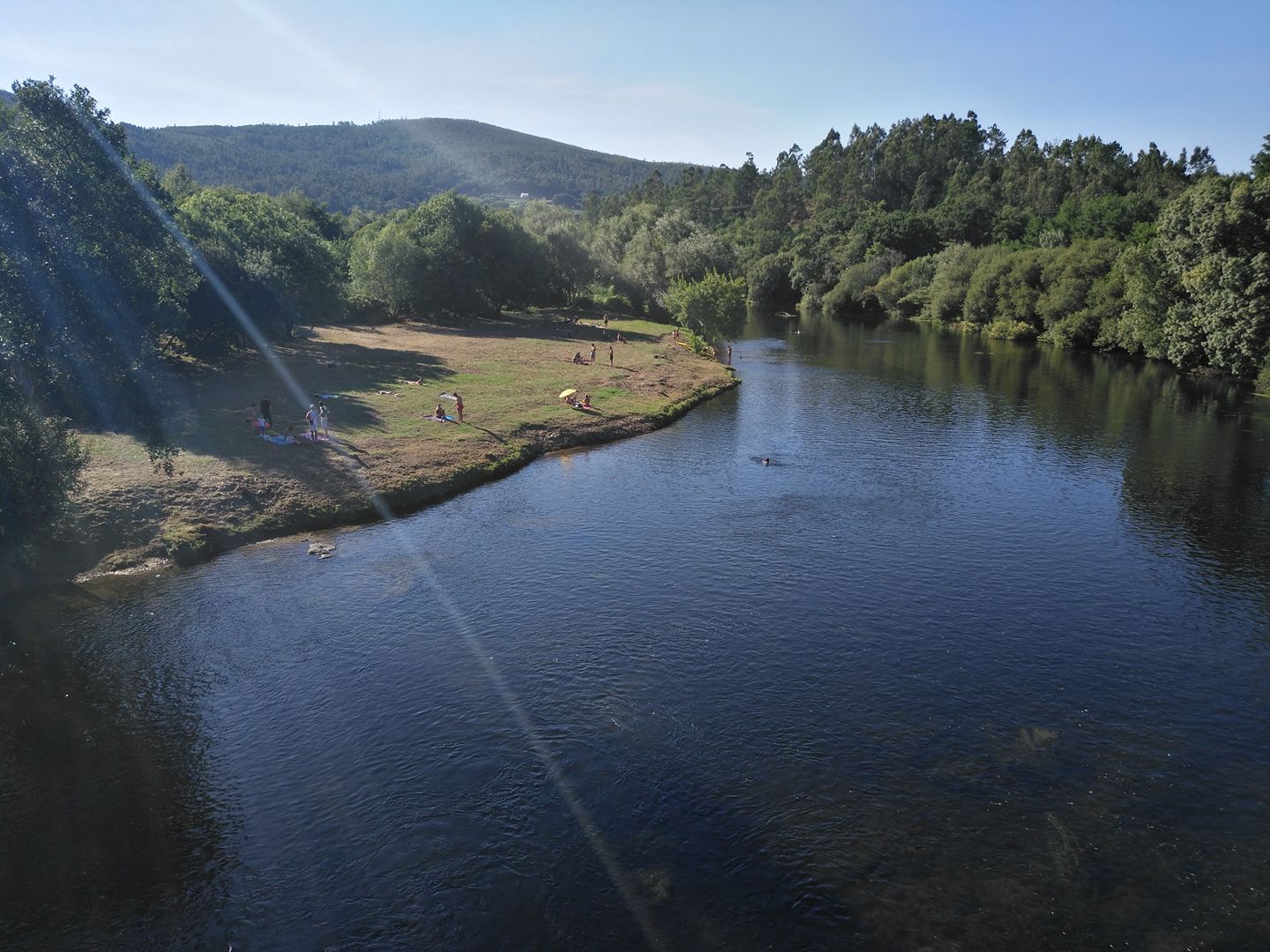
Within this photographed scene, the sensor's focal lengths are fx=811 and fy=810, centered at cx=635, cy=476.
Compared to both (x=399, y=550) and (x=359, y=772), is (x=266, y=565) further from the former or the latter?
(x=359, y=772)

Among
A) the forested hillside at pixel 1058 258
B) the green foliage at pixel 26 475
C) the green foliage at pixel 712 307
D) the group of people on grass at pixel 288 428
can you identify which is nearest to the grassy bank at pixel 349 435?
the group of people on grass at pixel 288 428

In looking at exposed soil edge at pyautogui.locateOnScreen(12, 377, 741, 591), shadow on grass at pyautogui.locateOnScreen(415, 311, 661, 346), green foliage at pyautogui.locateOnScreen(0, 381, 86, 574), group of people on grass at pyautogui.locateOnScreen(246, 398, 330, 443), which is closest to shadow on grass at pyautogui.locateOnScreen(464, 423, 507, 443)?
exposed soil edge at pyautogui.locateOnScreen(12, 377, 741, 591)

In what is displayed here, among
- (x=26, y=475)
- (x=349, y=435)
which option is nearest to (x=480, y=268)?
(x=349, y=435)

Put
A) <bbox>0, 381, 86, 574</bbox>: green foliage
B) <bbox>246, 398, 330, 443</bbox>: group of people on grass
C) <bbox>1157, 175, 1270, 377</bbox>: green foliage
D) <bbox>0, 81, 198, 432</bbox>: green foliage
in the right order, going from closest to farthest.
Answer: <bbox>0, 381, 86, 574</bbox>: green foliage < <bbox>0, 81, 198, 432</bbox>: green foliage < <bbox>246, 398, 330, 443</bbox>: group of people on grass < <bbox>1157, 175, 1270, 377</bbox>: green foliage

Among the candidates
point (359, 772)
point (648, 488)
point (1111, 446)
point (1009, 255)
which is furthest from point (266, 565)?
point (1009, 255)

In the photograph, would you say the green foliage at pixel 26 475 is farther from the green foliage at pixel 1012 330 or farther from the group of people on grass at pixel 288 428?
the green foliage at pixel 1012 330

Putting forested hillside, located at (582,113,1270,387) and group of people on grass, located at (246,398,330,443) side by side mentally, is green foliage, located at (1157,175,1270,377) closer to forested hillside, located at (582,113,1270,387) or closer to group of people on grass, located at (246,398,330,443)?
forested hillside, located at (582,113,1270,387)
